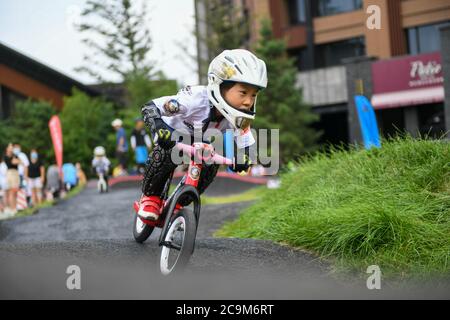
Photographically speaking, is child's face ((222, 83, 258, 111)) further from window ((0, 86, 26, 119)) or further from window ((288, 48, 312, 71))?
window ((0, 86, 26, 119))

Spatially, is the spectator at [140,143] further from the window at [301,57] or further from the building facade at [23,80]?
the window at [301,57]

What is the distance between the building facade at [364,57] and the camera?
92.7 ft

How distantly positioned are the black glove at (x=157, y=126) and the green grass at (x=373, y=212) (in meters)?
1.61

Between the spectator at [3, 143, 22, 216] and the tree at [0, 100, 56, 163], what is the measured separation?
15.4 metres

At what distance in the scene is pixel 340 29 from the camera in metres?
34.9

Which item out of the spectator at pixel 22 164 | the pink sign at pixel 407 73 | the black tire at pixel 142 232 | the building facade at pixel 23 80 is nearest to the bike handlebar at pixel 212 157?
the black tire at pixel 142 232

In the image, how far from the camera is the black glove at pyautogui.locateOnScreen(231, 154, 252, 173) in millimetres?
5832

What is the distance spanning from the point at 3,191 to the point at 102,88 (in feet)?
93.6

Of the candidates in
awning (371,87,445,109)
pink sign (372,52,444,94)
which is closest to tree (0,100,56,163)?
awning (371,87,445,109)

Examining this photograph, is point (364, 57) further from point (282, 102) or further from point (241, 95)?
point (241, 95)

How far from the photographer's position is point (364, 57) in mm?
27984

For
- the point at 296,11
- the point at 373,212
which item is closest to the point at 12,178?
the point at 373,212
